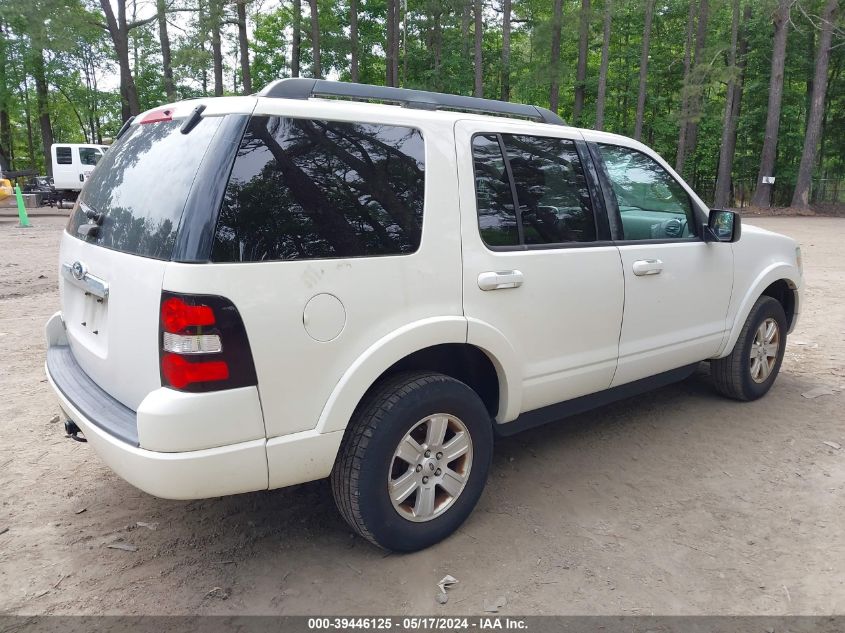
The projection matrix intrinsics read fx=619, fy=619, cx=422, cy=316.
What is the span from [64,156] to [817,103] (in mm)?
30141

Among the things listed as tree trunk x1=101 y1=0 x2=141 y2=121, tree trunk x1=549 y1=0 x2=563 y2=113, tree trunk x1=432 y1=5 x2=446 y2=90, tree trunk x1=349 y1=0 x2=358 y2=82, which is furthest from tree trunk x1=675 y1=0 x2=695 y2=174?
tree trunk x1=101 y1=0 x2=141 y2=121

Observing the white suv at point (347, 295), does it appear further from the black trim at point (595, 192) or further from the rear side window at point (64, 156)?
the rear side window at point (64, 156)

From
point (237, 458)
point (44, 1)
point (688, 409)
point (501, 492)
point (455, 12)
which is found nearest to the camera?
point (237, 458)

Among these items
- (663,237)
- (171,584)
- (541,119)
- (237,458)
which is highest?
(541,119)

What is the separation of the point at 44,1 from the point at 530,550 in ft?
97.0

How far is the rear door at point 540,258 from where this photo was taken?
9.52 ft

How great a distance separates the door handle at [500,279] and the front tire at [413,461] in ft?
1.54

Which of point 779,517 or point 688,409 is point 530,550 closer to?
point 779,517

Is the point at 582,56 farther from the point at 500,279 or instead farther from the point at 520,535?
the point at 520,535

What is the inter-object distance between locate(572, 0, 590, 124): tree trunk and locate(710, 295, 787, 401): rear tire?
93.5ft

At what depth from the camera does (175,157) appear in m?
2.44

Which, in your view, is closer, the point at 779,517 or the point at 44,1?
the point at 779,517

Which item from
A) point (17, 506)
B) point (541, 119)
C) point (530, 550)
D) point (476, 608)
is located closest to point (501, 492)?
point (530, 550)

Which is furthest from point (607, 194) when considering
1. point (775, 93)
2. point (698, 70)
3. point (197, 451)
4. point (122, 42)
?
point (122, 42)
